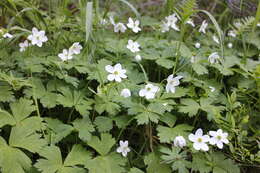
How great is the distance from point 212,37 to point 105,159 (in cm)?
178

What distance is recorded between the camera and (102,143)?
192 cm

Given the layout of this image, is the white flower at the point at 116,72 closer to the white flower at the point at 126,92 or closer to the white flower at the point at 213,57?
the white flower at the point at 126,92

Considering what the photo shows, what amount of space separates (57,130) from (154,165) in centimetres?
64

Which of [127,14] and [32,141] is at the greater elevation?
[127,14]

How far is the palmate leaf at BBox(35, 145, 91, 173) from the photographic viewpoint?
1726 millimetres

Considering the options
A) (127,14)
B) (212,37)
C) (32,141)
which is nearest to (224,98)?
(212,37)

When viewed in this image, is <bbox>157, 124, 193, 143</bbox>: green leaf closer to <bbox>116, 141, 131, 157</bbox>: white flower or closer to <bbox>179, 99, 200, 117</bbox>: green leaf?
<bbox>179, 99, 200, 117</bbox>: green leaf

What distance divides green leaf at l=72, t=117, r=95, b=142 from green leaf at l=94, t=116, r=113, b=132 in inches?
1.9

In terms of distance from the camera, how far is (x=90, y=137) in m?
Answer: 1.89

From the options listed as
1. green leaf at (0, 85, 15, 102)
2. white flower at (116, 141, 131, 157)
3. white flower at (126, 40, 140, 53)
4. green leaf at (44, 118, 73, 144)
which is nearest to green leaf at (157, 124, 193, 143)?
white flower at (116, 141, 131, 157)

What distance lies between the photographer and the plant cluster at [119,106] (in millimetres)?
1847

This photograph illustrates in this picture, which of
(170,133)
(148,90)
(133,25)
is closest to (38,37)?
(133,25)

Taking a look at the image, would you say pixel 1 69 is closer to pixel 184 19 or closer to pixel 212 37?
pixel 184 19

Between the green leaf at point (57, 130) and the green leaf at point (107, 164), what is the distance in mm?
243
